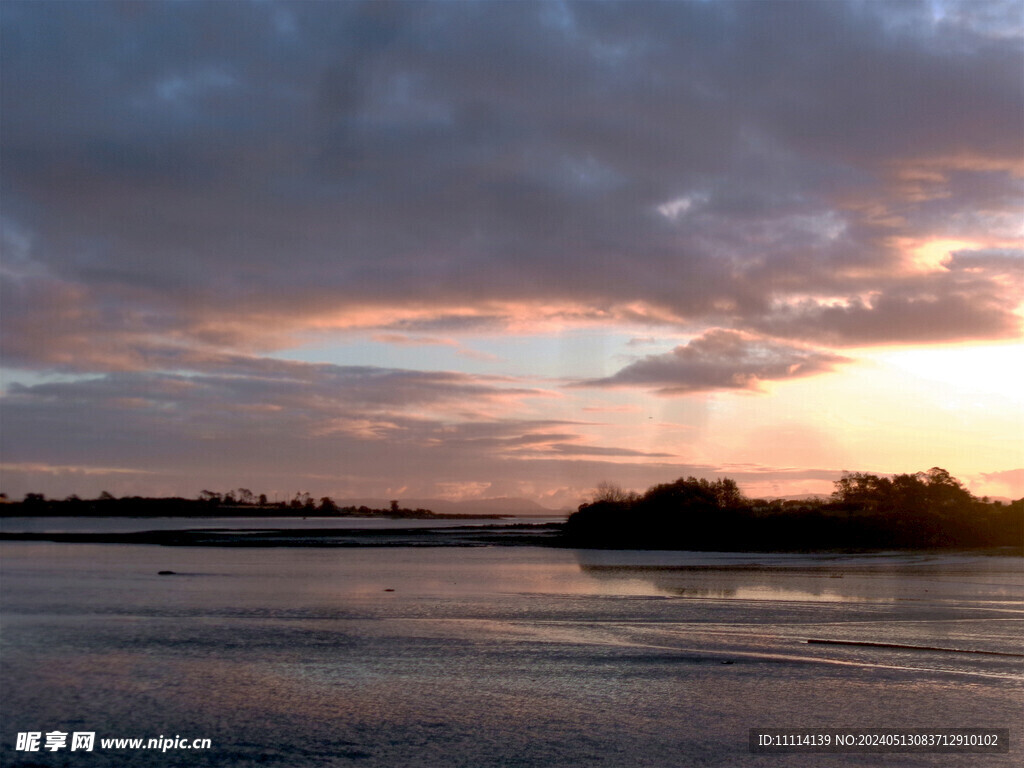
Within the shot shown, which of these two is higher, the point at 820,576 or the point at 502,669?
the point at 502,669

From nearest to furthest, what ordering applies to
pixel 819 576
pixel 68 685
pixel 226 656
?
pixel 68 685
pixel 226 656
pixel 819 576

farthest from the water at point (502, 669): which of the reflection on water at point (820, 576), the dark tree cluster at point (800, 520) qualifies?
the dark tree cluster at point (800, 520)

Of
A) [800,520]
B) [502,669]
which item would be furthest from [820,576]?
[800,520]

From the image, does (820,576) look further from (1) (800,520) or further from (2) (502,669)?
(1) (800,520)

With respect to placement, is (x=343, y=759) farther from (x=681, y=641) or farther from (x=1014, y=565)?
(x=1014, y=565)

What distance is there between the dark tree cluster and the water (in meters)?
44.5

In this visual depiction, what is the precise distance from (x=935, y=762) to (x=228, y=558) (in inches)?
2102

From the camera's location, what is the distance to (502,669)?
18.5m

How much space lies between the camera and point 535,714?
1497cm

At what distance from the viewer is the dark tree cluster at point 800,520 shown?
77.8 metres

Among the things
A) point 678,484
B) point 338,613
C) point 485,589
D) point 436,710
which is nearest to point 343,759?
point 436,710

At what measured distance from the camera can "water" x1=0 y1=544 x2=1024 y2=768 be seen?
1357 cm

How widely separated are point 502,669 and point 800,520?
71793 millimetres

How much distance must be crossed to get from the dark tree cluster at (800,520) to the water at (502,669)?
1751 inches
